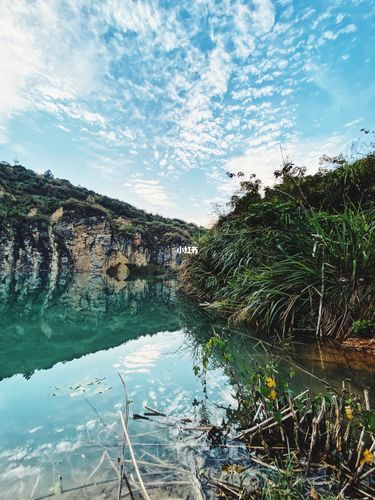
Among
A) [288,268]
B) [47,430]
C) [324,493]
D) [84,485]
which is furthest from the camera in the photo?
[288,268]

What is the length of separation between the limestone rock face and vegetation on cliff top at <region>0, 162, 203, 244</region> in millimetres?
720

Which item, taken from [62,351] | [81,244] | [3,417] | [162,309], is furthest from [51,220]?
[3,417]

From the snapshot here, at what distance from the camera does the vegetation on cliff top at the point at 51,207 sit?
31.2m

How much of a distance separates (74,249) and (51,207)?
18.5ft

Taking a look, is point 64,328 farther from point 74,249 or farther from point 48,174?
point 48,174

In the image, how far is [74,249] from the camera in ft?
111

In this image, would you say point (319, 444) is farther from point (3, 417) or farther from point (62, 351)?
point (62, 351)

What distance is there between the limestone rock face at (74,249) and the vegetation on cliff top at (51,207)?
2.36ft

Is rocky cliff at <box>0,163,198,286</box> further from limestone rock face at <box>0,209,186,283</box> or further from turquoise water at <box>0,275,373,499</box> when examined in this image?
turquoise water at <box>0,275,373,499</box>

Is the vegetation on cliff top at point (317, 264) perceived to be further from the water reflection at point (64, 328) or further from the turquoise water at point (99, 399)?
the water reflection at point (64, 328)

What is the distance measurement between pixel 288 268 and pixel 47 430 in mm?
3418

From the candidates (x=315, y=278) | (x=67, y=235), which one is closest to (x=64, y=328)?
(x=315, y=278)

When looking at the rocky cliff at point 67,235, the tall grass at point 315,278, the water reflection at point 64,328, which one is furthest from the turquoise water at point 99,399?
the rocky cliff at point 67,235

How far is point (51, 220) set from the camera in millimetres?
32938
